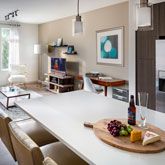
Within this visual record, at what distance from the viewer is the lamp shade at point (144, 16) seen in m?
1.51

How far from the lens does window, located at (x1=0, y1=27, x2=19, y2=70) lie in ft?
25.9

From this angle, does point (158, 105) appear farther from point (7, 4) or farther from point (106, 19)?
point (7, 4)

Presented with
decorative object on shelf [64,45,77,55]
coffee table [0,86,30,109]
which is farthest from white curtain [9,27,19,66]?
coffee table [0,86,30,109]

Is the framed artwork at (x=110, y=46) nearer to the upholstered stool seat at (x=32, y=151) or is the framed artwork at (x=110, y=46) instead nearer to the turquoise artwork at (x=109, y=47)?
the turquoise artwork at (x=109, y=47)

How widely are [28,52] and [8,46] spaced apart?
2.65 feet

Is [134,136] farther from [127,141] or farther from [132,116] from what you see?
[132,116]

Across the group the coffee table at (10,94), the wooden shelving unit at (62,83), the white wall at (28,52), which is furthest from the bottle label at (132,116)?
the white wall at (28,52)

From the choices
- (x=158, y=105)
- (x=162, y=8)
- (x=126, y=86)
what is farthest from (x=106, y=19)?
(x=158, y=105)

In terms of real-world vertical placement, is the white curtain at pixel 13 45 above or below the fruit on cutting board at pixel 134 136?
above

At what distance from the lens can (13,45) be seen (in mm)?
8047

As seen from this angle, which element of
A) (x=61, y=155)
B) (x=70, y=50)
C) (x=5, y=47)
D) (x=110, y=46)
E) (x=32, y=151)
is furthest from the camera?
(x=5, y=47)

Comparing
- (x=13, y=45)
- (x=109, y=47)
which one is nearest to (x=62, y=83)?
(x=109, y=47)

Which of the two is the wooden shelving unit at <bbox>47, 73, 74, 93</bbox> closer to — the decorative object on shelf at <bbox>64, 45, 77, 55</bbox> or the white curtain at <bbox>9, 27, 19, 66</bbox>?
the decorative object on shelf at <bbox>64, 45, 77, 55</bbox>

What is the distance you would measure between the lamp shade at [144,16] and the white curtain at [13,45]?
7.24 m
